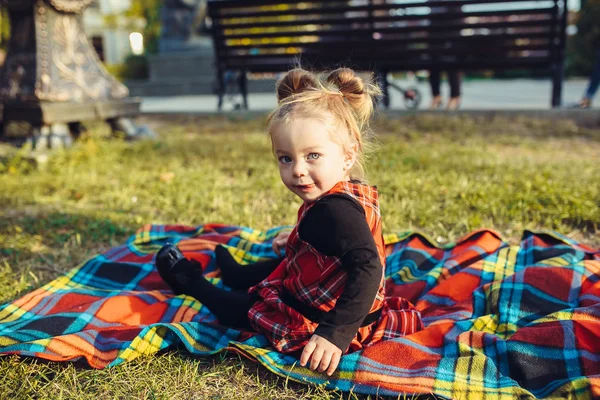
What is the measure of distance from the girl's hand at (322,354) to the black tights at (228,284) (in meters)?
0.50

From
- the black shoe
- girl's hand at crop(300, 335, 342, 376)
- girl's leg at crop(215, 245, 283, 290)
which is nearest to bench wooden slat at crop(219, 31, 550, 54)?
girl's leg at crop(215, 245, 283, 290)

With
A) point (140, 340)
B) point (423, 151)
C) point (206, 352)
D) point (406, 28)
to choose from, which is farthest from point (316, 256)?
point (406, 28)

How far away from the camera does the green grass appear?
193 cm

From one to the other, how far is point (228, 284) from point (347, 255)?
3.11 ft

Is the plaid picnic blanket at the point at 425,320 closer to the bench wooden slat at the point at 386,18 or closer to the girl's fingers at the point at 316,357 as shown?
the girl's fingers at the point at 316,357

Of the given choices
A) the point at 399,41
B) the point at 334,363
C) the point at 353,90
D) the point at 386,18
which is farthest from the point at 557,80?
the point at 334,363

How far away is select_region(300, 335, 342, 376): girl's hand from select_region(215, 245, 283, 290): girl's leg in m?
0.79

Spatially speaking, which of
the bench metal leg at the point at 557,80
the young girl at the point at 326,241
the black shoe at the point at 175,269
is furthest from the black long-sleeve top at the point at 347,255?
the bench metal leg at the point at 557,80

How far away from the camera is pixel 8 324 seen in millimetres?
2221

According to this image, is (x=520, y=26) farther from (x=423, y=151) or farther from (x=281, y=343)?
(x=281, y=343)

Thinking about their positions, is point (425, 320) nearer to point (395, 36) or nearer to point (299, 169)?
point (299, 169)

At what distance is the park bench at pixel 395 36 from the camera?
6.32 meters

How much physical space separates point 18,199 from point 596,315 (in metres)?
3.63

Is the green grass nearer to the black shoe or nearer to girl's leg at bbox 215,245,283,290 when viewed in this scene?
the black shoe
